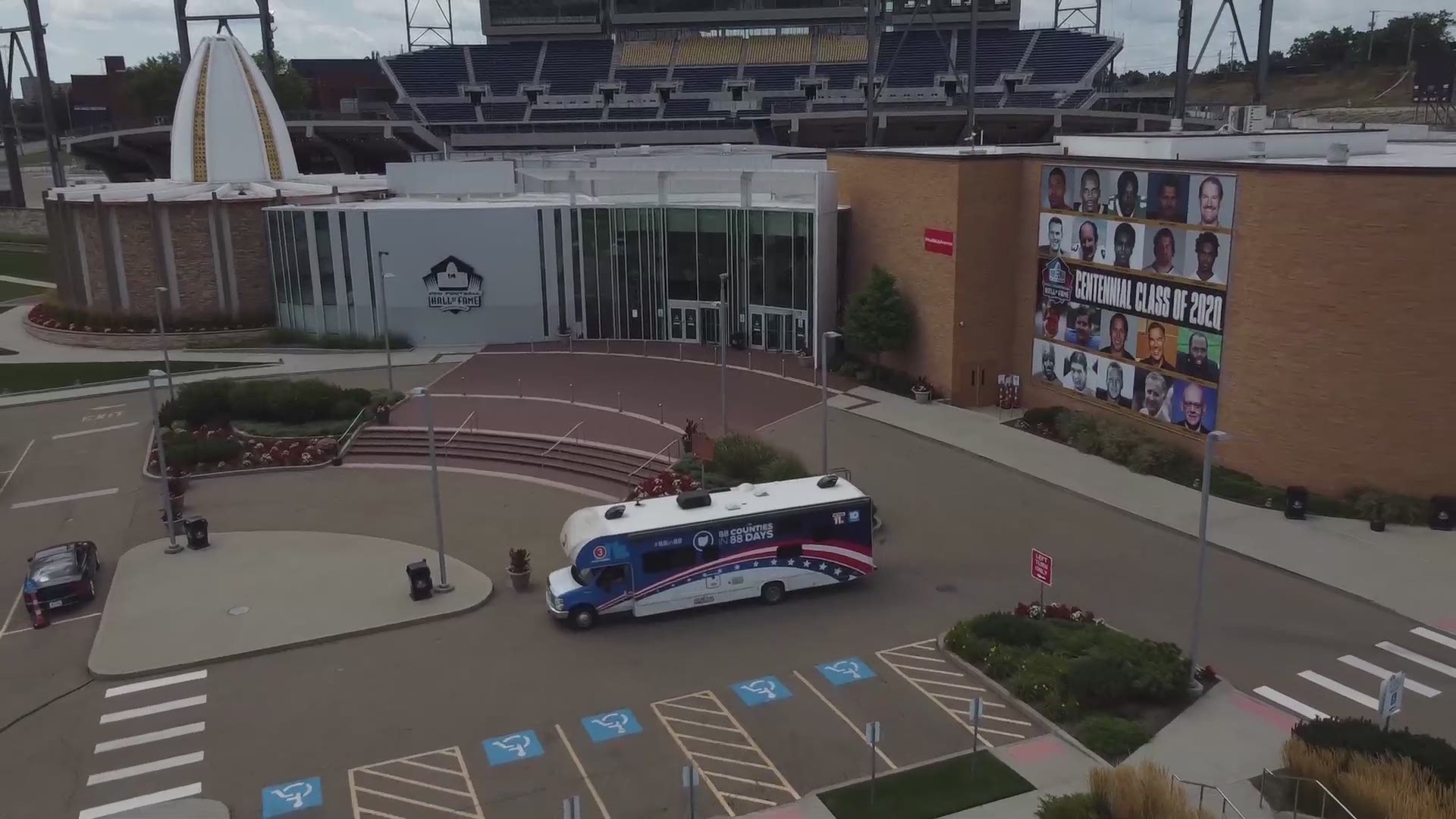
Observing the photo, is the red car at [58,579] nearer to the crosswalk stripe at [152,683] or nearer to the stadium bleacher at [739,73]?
the crosswalk stripe at [152,683]

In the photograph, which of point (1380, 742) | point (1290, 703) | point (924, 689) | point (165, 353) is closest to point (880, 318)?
point (924, 689)

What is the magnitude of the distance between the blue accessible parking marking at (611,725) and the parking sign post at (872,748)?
3793 millimetres

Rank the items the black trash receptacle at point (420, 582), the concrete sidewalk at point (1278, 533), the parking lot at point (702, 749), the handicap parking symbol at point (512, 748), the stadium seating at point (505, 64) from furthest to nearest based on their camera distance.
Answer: the stadium seating at point (505, 64) < the black trash receptacle at point (420, 582) < the concrete sidewalk at point (1278, 533) < the handicap parking symbol at point (512, 748) < the parking lot at point (702, 749)

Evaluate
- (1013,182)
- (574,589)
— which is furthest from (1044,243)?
(574,589)

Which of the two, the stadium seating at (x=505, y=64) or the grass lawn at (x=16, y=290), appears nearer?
the grass lawn at (x=16, y=290)

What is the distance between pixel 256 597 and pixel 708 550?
9940 mm

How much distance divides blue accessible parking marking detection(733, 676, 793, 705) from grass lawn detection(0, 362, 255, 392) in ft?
110

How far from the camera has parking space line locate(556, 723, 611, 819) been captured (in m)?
15.6

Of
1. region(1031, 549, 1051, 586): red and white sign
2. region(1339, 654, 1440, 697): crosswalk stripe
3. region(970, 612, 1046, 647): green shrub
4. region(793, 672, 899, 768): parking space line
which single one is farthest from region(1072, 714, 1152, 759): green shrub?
region(1339, 654, 1440, 697): crosswalk stripe

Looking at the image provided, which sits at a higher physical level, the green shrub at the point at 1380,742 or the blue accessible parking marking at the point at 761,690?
the green shrub at the point at 1380,742

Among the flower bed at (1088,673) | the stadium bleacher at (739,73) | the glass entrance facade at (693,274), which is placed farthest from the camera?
the stadium bleacher at (739,73)

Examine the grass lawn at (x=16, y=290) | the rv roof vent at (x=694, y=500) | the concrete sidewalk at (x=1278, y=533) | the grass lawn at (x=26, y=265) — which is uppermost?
the grass lawn at (x=26, y=265)

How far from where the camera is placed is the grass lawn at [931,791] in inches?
601

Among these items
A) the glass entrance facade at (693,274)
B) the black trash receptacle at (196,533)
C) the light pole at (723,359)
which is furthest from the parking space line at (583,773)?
the glass entrance facade at (693,274)
